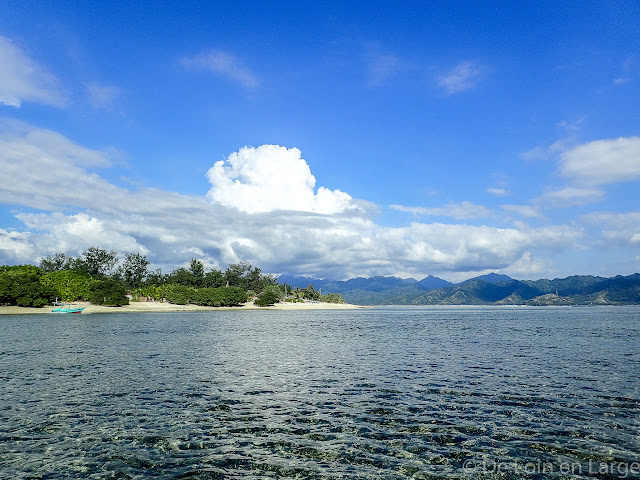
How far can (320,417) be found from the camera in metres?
25.1

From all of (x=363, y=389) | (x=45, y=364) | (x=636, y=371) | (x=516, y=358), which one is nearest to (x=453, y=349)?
(x=516, y=358)

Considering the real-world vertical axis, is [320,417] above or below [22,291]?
below

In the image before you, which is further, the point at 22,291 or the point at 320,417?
the point at 22,291

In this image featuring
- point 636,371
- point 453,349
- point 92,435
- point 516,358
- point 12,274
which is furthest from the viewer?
point 12,274

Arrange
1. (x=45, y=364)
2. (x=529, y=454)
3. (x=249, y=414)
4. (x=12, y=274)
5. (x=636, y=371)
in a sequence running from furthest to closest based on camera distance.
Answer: (x=12, y=274), (x=45, y=364), (x=636, y=371), (x=249, y=414), (x=529, y=454)

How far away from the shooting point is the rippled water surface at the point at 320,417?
712 inches

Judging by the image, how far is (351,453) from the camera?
19.5m

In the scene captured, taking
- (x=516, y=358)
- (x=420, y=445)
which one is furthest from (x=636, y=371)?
(x=420, y=445)

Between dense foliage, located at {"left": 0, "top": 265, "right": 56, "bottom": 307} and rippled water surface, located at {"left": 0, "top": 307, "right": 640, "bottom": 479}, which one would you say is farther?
dense foliage, located at {"left": 0, "top": 265, "right": 56, "bottom": 307}

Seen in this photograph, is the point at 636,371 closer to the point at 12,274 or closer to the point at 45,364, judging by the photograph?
the point at 45,364

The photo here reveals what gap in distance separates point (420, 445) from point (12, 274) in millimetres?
209417

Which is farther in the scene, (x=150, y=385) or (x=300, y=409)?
(x=150, y=385)

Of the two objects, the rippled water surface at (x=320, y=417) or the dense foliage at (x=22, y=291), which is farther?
the dense foliage at (x=22, y=291)

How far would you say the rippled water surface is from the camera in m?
18.1
